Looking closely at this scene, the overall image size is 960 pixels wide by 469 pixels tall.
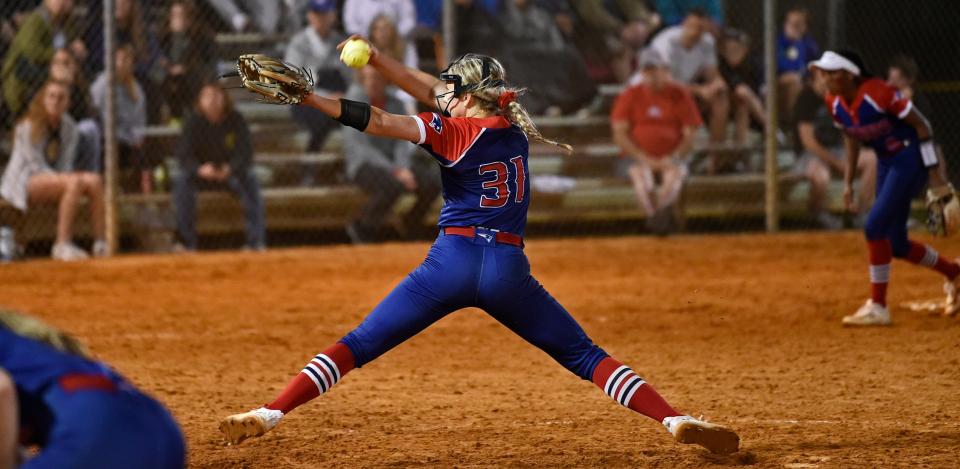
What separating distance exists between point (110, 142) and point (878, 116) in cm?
828

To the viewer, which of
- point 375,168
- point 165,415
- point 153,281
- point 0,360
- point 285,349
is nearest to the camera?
point 0,360

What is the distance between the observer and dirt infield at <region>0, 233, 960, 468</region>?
557 centimetres

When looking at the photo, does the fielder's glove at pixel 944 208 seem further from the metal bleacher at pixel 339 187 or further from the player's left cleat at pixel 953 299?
the metal bleacher at pixel 339 187

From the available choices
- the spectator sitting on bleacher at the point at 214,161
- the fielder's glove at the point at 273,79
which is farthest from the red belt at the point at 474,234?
the spectator sitting on bleacher at the point at 214,161

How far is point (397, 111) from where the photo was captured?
14.2m

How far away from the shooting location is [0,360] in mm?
3100

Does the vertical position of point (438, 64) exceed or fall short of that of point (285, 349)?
it exceeds it

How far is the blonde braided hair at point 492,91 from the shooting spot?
5261 mm

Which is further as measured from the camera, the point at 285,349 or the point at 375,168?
the point at 375,168

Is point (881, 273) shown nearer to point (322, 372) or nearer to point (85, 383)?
point (322, 372)

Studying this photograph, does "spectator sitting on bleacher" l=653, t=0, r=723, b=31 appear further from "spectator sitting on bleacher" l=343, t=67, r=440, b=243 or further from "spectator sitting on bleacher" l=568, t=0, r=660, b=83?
"spectator sitting on bleacher" l=343, t=67, r=440, b=243

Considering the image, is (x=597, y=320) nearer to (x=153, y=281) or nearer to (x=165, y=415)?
(x=153, y=281)

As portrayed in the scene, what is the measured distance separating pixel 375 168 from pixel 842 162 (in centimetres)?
588

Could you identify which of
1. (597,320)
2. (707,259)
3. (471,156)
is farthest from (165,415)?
(707,259)
